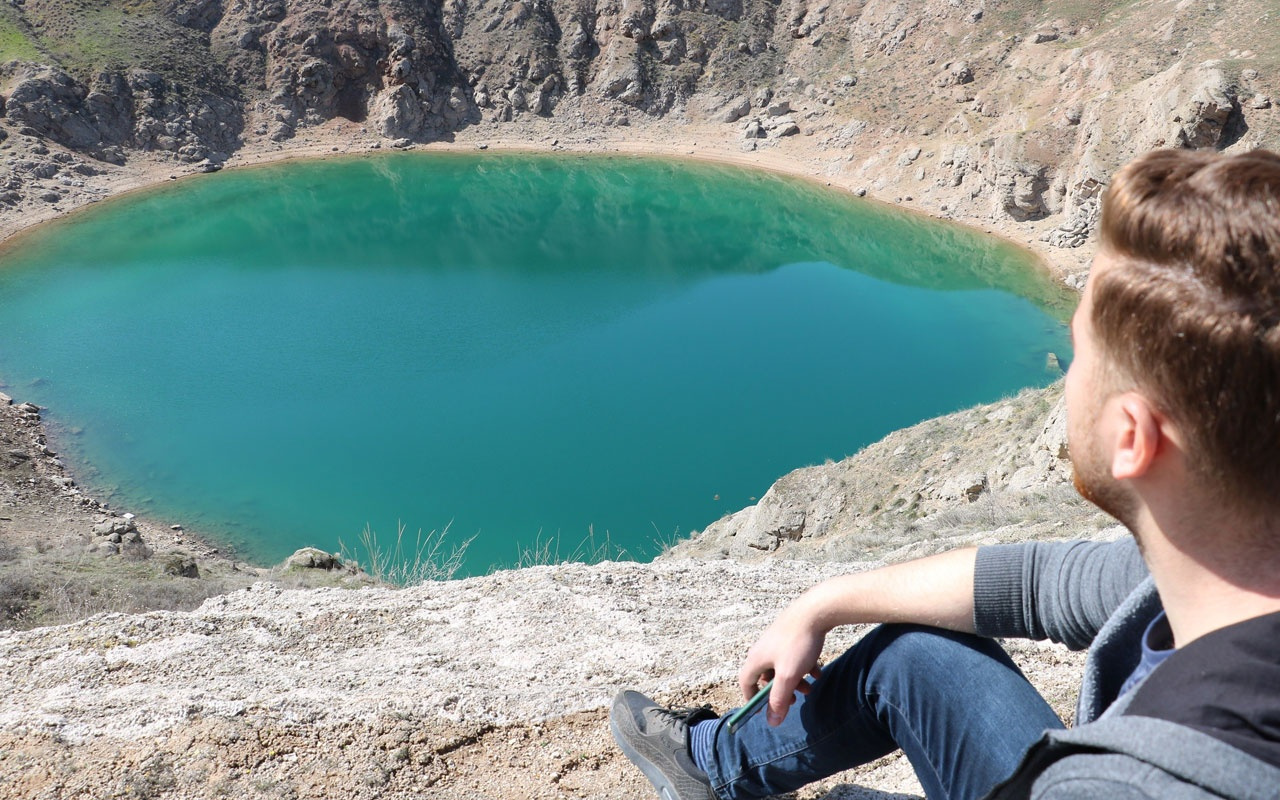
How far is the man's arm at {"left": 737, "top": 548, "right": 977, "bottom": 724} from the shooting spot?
79.9 inches

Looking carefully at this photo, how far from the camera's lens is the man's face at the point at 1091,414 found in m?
1.31

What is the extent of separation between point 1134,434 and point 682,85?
149ft

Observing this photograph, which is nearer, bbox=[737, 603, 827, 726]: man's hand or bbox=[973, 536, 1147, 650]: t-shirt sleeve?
bbox=[973, 536, 1147, 650]: t-shirt sleeve

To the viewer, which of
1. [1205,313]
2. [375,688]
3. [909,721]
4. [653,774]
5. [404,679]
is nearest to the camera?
[1205,313]

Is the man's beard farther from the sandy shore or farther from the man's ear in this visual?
the sandy shore

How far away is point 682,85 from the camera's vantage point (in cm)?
4366

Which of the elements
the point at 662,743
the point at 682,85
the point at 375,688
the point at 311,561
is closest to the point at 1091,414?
the point at 662,743

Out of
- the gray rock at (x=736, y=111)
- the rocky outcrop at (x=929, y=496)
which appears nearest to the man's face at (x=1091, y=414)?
the rocky outcrop at (x=929, y=496)

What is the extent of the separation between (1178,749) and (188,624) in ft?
15.7

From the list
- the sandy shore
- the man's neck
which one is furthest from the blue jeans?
the sandy shore

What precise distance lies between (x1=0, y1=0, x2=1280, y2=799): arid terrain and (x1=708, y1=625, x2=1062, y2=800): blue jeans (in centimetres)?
63

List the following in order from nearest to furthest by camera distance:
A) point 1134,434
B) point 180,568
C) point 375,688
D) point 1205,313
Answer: point 1205,313, point 1134,434, point 375,688, point 180,568

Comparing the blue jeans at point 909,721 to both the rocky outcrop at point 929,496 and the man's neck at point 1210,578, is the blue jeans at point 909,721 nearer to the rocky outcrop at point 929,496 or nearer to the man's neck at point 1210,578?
the man's neck at point 1210,578

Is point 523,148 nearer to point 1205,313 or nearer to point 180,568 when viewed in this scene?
point 180,568
